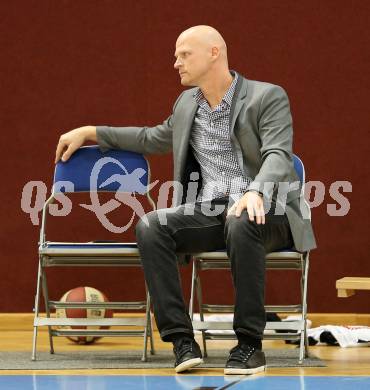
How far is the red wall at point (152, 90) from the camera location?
5.46m

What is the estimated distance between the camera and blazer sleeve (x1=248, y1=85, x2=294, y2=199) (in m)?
3.65

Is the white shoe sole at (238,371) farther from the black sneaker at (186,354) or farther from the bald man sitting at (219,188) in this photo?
the black sneaker at (186,354)

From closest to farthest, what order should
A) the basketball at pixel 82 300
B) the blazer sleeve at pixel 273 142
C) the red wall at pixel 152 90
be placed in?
the blazer sleeve at pixel 273 142 → the basketball at pixel 82 300 → the red wall at pixel 152 90

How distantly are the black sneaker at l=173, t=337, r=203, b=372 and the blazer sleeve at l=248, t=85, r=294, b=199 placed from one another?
0.62 meters

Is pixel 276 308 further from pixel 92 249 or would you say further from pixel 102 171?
pixel 102 171

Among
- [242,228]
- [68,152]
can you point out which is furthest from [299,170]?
[68,152]

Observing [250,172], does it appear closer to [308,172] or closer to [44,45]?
[308,172]

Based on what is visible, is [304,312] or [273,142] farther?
[304,312]

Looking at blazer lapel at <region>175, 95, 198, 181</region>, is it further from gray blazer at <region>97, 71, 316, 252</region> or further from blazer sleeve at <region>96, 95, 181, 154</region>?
blazer sleeve at <region>96, 95, 181, 154</region>

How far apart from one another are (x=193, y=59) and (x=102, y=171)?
71 centimetres

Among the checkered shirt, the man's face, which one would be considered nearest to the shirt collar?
the checkered shirt

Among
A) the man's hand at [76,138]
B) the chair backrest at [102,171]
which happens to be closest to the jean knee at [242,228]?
the chair backrest at [102,171]

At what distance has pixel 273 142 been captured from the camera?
12.5 feet

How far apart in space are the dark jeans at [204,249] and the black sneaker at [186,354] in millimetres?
42
